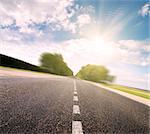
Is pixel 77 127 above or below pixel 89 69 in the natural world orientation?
below

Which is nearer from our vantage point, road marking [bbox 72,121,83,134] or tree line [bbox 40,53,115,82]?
road marking [bbox 72,121,83,134]

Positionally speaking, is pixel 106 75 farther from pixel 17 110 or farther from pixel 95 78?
pixel 17 110

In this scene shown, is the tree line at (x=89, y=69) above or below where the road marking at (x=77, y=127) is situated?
above

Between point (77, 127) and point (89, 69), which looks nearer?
point (77, 127)

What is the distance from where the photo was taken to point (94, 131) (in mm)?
2701

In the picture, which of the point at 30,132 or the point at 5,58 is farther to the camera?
the point at 5,58

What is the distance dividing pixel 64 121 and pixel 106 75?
80527 millimetres

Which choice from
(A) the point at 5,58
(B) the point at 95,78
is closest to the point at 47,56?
(B) the point at 95,78

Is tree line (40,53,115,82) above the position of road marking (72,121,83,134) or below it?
above

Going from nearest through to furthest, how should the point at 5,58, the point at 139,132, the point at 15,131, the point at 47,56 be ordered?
the point at 15,131
the point at 139,132
the point at 5,58
the point at 47,56

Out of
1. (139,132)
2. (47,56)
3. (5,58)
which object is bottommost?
(139,132)

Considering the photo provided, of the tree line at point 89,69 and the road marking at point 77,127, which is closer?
the road marking at point 77,127

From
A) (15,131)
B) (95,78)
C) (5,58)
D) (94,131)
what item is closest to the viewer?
(15,131)

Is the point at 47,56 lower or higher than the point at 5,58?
higher
